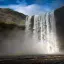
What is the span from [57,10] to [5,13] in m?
32.1

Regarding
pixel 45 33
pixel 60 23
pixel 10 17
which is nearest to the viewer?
pixel 45 33

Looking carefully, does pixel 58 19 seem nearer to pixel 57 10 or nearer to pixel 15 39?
pixel 57 10

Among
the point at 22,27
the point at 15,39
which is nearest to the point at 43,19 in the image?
the point at 22,27

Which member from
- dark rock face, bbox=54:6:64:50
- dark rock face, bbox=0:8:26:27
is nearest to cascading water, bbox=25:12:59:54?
dark rock face, bbox=54:6:64:50

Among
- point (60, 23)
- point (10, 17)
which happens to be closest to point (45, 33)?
point (60, 23)

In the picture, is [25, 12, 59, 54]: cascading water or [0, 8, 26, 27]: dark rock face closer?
[25, 12, 59, 54]: cascading water

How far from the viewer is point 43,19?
94.2 meters

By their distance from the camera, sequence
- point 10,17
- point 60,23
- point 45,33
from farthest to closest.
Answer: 1. point 10,17
2. point 60,23
3. point 45,33

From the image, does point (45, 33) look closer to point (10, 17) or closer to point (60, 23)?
→ point (60, 23)

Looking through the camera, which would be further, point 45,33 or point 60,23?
point 60,23

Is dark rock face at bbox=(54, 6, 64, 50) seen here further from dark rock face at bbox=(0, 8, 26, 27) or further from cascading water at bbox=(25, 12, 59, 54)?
dark rock face at bbox=(0, 8, 26, 27)

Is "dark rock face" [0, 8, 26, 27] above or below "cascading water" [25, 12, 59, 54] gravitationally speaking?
above

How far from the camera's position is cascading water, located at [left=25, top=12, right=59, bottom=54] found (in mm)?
93562

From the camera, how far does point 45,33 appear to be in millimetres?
94562
